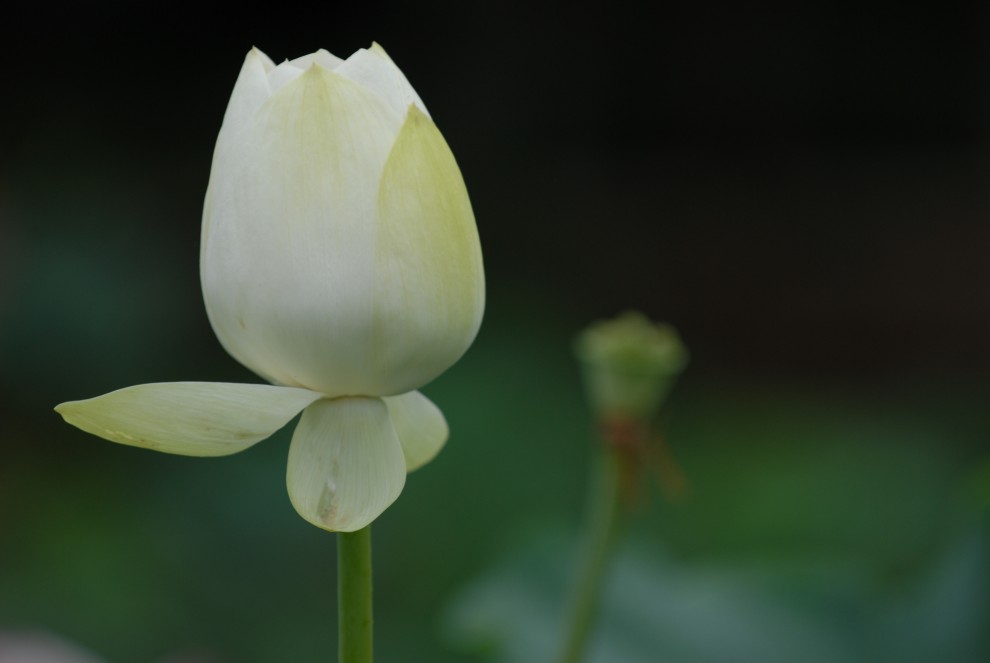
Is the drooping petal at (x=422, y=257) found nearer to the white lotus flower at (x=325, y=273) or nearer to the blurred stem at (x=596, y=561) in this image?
the white lotus flower at (x=325, y=273)

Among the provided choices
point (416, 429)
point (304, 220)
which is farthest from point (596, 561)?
point (304, 220)

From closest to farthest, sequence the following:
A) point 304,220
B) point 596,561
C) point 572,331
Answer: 1. point 304,220
2. point 596,561
3. point 572,331

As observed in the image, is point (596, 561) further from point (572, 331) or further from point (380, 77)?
point (572, 331)

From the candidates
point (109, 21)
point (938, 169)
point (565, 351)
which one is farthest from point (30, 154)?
point (938, 169)

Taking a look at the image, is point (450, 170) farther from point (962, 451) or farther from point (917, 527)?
point (962, 451)

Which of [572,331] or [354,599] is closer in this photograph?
[354,599]

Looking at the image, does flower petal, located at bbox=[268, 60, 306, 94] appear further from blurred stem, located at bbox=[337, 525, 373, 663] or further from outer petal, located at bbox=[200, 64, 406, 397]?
blurred stem, located at bbox=[337, 525, 373, 663]

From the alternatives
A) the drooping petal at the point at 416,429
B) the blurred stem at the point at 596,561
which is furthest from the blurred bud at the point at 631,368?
the drooping petal at the point at 416,429
